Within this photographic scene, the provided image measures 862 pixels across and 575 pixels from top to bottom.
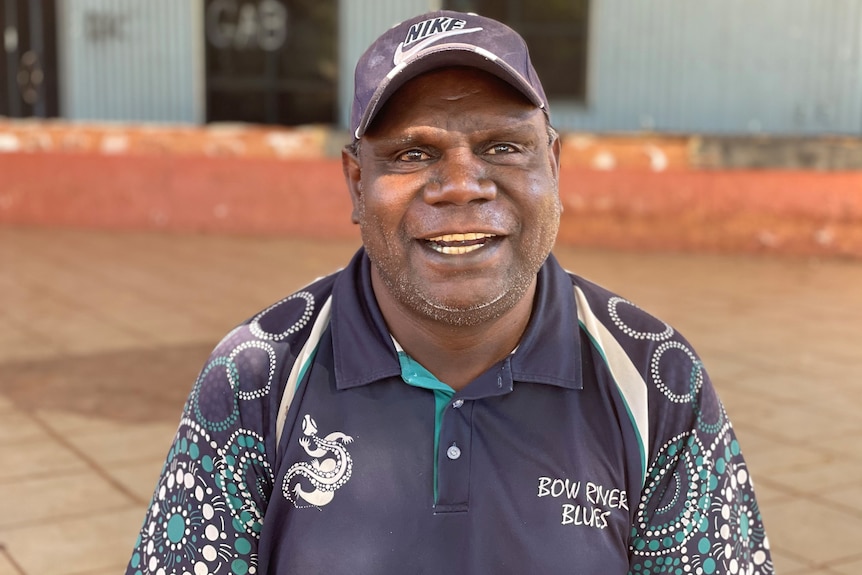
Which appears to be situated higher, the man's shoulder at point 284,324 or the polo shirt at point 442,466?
the man's shoulder at point 284,324

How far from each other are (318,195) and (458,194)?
7901mm

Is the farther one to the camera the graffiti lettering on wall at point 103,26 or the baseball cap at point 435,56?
the graffiti lettering on wall at point 103,26

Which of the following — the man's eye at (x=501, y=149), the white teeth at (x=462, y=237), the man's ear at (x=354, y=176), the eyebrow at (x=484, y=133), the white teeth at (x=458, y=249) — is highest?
the eyebrow at (x=484, y=133)

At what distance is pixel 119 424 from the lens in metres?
4.56

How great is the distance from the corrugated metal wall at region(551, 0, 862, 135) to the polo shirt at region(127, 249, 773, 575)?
8572 millimetres

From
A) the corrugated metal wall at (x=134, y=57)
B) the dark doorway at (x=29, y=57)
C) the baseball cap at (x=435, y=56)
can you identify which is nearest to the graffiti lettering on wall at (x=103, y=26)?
the corrugated metal wall at (x=134, y=57)

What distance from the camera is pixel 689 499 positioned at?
172 centimetres

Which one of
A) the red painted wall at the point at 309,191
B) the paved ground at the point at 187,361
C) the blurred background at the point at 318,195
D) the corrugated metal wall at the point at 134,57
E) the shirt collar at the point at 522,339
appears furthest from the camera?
Result: the corrugated metal wall at the point at 134,57

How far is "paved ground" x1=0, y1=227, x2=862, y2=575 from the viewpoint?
3609 millimetres

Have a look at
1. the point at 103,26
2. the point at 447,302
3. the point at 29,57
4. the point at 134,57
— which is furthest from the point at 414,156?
the point at 29,57

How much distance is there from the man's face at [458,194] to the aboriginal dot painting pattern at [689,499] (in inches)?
11.4

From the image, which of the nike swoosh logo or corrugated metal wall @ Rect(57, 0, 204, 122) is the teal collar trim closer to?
the nike swoosh logo

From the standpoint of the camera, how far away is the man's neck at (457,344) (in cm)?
176

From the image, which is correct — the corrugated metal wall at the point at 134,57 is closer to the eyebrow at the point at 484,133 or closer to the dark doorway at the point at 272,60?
the dark doorway at the point at 272,60
